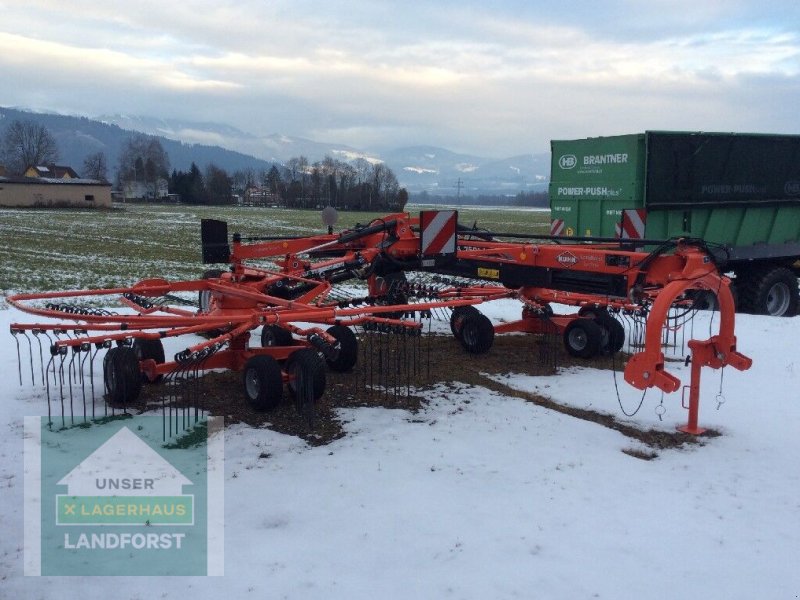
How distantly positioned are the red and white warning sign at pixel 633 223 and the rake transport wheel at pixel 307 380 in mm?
6427

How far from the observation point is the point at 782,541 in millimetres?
4371

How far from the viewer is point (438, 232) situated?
767 cm

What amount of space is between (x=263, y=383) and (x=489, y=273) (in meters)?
2.98

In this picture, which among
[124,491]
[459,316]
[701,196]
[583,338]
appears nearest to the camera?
[124,491]

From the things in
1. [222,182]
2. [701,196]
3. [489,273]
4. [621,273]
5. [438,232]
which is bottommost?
[489,273]

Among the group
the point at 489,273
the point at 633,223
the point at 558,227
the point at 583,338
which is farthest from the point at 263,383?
the point at 558,227

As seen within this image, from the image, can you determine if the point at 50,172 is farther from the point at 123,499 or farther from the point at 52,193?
the point at 123,499

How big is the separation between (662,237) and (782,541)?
323 inches

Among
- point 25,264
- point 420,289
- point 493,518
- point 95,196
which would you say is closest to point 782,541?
point 493,518

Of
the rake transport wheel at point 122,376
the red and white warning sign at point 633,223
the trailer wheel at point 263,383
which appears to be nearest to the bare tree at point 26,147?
the red and white warning sign at point 633,223

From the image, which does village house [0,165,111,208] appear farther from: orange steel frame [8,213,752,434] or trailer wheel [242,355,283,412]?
trailer wheel [242,355,283,412]

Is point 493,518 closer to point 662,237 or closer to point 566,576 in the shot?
point 566,576

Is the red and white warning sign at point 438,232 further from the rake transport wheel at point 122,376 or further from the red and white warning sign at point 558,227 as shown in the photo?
Result: the red and white warning sign at point 558,227

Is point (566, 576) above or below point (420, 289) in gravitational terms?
below
